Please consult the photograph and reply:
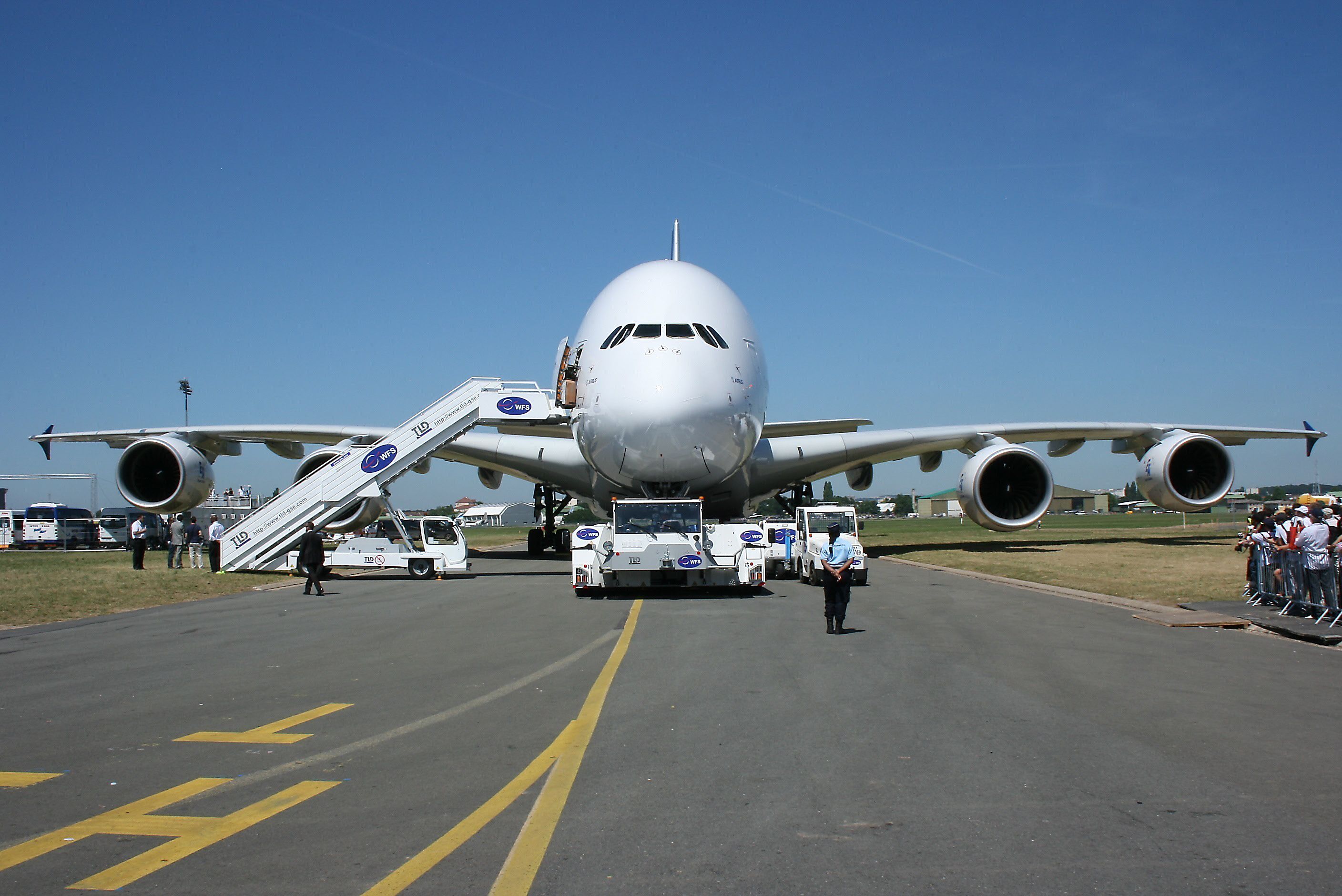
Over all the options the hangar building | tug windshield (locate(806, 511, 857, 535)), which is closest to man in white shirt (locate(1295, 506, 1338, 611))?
tug windshield (locate(806, 511, 857, 535))

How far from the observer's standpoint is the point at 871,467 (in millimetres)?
25688

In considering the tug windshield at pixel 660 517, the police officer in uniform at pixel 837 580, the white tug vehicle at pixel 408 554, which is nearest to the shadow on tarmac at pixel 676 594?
the tug windshield at pixel 660 517

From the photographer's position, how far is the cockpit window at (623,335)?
16188 mm

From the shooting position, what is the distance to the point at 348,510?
69.5ft

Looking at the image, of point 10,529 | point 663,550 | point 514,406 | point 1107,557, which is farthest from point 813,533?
point 10,529

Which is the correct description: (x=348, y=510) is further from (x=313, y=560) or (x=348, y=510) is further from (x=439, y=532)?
(x=313, y=560)

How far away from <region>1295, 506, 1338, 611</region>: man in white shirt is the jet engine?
16693 millimetres

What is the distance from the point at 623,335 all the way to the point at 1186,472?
54.3 ft

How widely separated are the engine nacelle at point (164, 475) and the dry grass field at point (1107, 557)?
1548cm

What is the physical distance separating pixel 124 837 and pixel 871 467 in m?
23.1

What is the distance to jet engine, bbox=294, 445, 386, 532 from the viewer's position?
20.9 m

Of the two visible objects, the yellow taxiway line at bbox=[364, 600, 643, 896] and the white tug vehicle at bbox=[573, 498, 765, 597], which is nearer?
the yellow taxiway line at bbox=[364, 600, 643, 896]

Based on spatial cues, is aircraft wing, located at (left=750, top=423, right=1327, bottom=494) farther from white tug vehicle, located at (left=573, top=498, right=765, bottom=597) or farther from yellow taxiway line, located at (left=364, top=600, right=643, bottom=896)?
yellow taxiway line, located at (left=364, top=600, right=643, bottom=896)

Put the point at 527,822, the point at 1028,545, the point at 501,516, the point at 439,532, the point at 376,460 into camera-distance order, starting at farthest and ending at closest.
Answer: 1. the point at 501,516
2. the point at 1028,545
3. the point at 439,532
4. the point at 376,460
5. the point at 527,822
